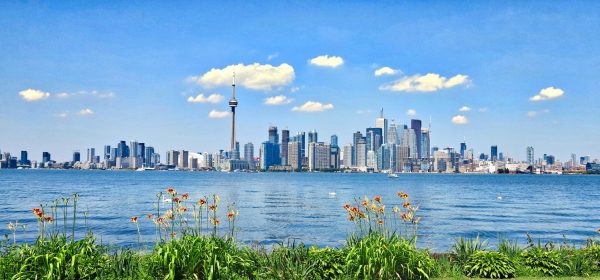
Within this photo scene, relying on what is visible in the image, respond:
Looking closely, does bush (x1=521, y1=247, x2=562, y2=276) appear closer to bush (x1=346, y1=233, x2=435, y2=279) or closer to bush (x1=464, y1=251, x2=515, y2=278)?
bush (x1=464, y1=251, x2=515, y2=278)

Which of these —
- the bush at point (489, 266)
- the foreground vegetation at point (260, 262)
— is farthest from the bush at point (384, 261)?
the bush at point (489, 266)

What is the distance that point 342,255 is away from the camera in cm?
1250

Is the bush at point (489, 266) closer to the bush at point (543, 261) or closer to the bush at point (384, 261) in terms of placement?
the bush at point (543, 261)

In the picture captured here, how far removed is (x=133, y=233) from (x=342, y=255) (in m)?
28.0

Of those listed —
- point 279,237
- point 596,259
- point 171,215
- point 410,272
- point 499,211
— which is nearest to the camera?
point 410,272

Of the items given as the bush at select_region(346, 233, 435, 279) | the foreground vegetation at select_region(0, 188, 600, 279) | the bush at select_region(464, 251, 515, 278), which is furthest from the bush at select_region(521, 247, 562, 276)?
the bush at select_region(346, 233, 435, 279)

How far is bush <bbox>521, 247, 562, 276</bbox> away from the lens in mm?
13430

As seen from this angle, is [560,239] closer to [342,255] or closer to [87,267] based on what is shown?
[342,255]

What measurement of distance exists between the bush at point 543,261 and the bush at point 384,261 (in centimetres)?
351

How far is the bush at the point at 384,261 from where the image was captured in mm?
11555

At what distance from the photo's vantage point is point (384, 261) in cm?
1154

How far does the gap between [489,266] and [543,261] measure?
5.82 ft

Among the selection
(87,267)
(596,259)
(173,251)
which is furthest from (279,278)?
(596,259)

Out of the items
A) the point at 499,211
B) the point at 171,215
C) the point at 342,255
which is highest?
the point at 171,215
